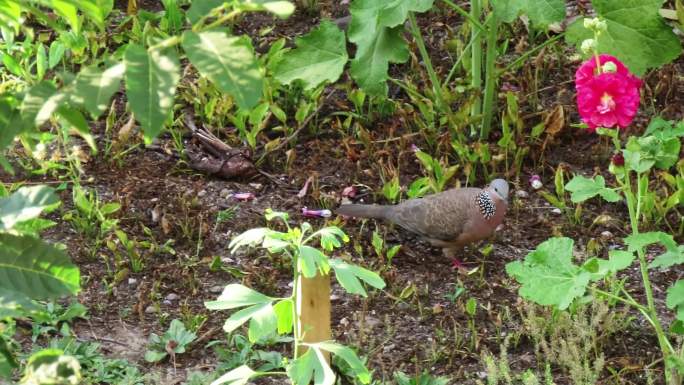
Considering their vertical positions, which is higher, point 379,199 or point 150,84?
point 150,84

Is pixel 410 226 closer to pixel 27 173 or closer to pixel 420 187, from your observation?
pixel 420 187

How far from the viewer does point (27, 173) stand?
16.0ft

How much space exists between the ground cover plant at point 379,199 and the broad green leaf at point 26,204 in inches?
34.5

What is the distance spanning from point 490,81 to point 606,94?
1.96m

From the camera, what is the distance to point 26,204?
1.74m

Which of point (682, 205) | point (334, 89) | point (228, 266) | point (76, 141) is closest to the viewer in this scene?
point (228, 266)

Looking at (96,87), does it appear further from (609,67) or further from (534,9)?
(534,9)

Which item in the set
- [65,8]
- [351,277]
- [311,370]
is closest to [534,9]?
[351,277]

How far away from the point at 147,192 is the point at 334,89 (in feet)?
4.06

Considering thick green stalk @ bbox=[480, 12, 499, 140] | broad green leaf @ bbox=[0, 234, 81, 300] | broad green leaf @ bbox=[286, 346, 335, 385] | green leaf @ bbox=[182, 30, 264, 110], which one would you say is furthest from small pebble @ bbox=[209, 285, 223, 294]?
green leaf @ bbox=[182, 30, 264, 110]

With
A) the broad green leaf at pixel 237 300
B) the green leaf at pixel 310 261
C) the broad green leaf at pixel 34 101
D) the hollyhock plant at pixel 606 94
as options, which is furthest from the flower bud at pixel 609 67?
the broad green leaf at pixel 34 101

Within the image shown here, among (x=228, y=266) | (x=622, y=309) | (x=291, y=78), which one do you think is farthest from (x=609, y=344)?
(x=291, y=78)

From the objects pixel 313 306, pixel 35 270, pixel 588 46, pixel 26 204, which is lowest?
pixel 313 306

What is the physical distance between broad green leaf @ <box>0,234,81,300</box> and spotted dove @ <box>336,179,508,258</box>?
2.74 m
